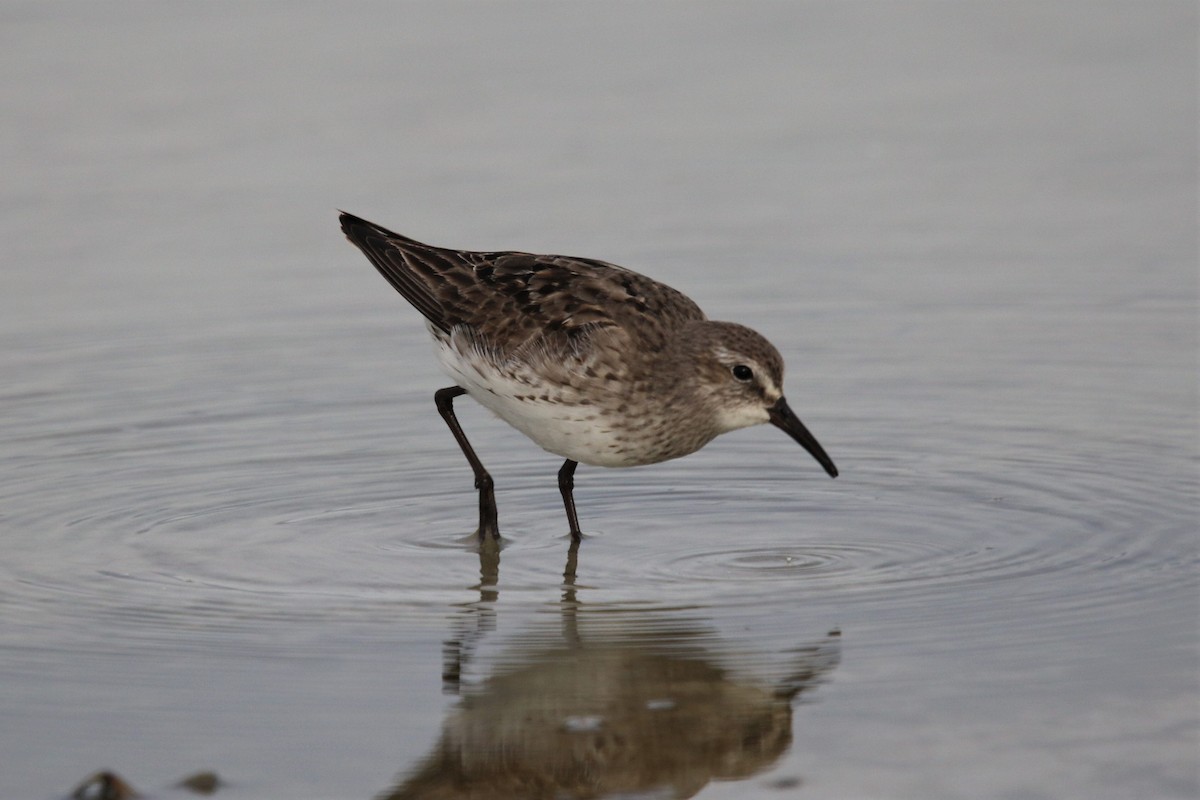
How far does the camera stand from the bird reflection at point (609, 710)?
17.6 ft

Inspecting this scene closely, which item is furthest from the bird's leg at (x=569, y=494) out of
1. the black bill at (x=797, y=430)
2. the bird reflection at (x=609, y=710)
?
the bird reflection at (x=609, y=710)

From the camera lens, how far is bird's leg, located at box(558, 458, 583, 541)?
818 centimetres

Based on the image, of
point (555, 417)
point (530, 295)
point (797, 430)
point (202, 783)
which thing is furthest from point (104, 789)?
point (530, 295)

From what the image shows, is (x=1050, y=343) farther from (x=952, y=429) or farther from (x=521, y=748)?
(x=521, y=748)

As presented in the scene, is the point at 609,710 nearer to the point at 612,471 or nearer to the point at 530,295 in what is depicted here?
the point at 530,295

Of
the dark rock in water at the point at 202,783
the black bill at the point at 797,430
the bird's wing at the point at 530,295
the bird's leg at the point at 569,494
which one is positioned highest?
the bird's wing at the point at 530,295

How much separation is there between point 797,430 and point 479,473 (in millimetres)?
1545

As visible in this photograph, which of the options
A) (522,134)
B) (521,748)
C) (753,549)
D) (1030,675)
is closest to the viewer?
(521,748)

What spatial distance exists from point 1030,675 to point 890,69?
33.4 feet

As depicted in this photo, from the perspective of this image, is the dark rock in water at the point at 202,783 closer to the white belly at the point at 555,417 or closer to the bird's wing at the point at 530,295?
the white belly at the point at 555,417

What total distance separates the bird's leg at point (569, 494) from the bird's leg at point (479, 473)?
1.06 feet

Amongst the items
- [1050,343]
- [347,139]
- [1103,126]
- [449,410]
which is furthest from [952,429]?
[347,139]

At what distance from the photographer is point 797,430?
7977 mm

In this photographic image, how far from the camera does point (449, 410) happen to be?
9211mm
